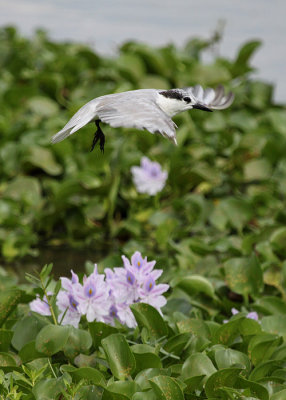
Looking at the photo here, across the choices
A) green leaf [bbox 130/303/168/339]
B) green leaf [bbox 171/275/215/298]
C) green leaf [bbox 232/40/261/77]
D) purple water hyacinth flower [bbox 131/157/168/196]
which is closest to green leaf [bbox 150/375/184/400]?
green leaf [bbox 130/303/168/339]

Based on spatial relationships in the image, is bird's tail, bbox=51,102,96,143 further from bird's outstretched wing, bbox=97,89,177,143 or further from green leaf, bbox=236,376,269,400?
green leaf, bbox=236,376,269,400

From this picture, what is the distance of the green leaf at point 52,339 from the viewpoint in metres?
2.27

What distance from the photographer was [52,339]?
228cm

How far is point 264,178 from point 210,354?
3002 mm

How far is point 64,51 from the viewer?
7.86m

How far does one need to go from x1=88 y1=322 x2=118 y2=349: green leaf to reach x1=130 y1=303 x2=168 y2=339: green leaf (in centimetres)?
9

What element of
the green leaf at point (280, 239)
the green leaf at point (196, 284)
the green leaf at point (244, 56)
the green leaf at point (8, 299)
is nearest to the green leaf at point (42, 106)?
the green leaf at point (244, 56)

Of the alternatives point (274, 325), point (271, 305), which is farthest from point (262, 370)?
point (271, 305)

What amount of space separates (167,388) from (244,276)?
1017 mm

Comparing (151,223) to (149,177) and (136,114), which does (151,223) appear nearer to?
(149,177)

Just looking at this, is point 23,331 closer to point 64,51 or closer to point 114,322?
point 114,322

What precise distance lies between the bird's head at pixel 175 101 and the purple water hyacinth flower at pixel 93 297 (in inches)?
26.2

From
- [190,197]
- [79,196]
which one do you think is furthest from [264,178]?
[79,196]

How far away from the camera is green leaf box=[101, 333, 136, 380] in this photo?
7.23ft
